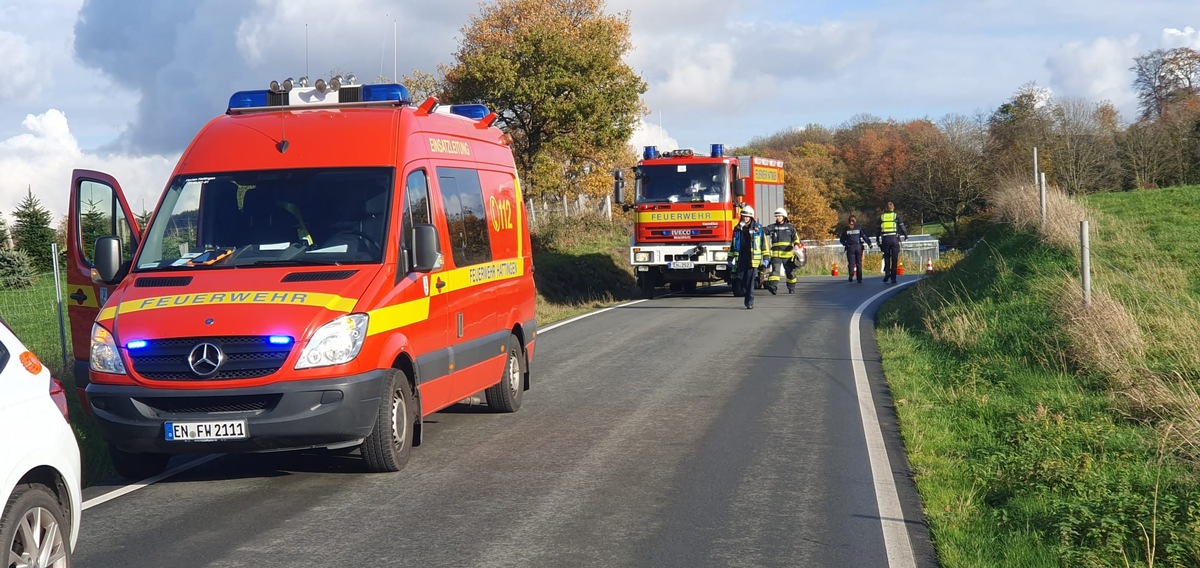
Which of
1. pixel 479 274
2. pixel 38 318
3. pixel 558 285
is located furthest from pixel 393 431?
pixel 558 285

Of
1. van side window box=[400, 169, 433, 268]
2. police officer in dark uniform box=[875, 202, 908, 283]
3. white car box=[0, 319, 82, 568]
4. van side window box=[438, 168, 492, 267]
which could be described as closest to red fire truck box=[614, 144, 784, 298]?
police officer in dark uniform box=[875, 202, 908, 283]

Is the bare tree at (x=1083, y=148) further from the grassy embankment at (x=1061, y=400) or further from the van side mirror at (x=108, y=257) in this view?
the van side mirror at (x=108, y=257)

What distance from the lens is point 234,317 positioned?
7.03 meters

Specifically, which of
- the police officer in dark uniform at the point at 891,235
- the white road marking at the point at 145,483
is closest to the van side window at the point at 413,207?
the white road marking at the point at 145,483

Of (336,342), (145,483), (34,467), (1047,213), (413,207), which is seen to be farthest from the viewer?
(1047,213)

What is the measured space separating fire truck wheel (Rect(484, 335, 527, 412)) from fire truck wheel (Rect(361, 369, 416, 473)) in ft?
6.79

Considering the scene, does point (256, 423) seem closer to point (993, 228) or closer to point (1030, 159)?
point (993, 228)

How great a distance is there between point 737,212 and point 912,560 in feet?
65.9

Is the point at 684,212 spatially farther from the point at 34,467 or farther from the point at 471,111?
the point at 34,467

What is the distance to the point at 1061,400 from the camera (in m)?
9.79

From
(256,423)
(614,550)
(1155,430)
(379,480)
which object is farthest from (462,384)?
(1155,430)

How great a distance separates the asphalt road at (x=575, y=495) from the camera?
5852 millimetres

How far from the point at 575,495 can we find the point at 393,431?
1414 millimetres

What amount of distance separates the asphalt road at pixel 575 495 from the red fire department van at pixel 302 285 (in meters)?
0.44
